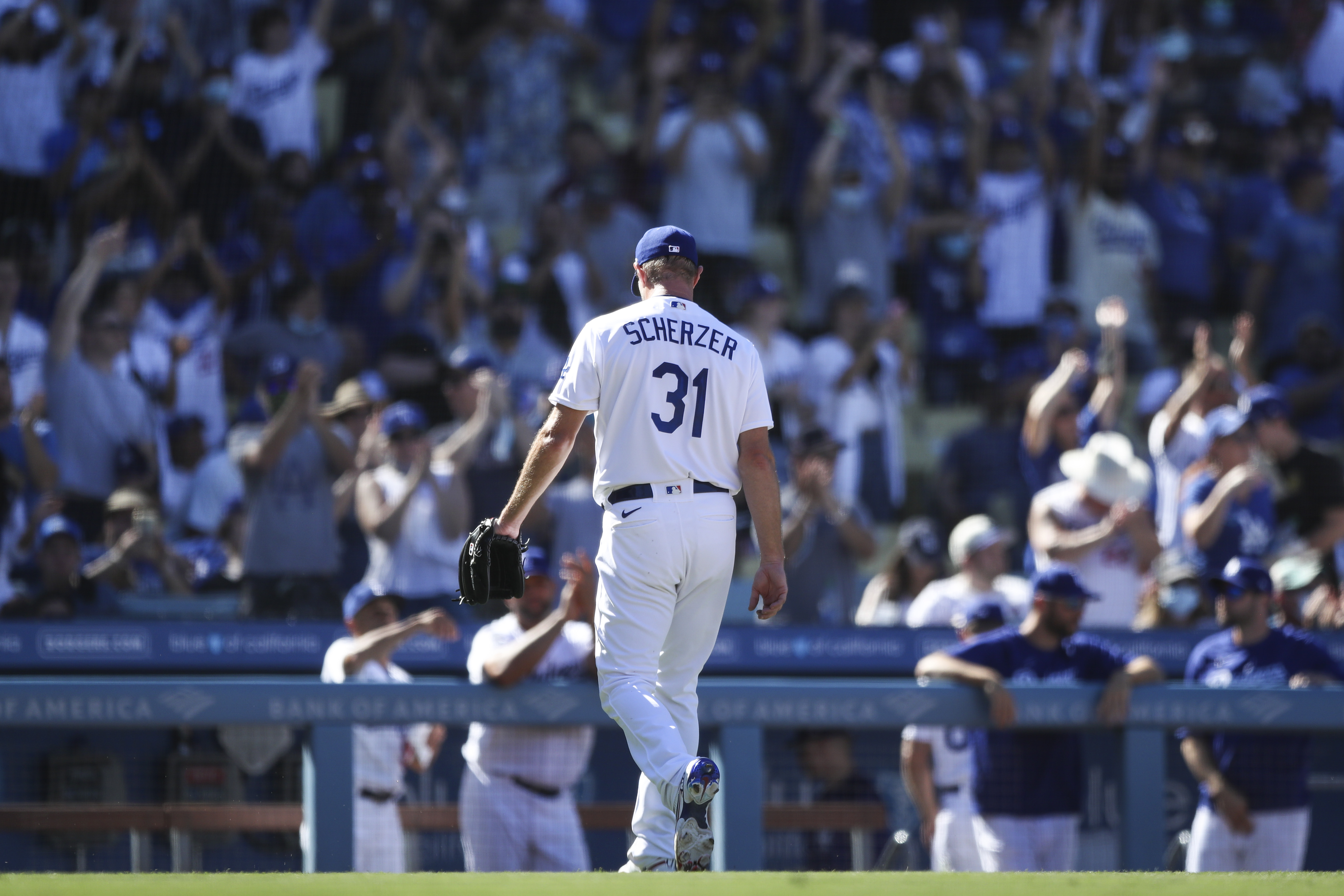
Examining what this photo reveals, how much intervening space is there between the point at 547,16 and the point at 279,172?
Result: 6.88 feet

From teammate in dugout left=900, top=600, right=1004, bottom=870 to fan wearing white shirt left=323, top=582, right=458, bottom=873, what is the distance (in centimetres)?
176

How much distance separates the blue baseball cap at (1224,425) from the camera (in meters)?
7.99

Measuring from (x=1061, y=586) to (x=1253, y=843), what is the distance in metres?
1.16

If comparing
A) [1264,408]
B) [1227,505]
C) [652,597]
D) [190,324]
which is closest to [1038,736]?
[1227,505]

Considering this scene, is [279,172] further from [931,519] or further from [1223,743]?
[1223,743]

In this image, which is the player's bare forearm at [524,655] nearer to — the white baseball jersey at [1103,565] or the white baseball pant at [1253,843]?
the white baseball pant at [1253,843]

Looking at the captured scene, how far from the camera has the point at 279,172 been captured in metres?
10.6

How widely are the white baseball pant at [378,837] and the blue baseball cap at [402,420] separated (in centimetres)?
204

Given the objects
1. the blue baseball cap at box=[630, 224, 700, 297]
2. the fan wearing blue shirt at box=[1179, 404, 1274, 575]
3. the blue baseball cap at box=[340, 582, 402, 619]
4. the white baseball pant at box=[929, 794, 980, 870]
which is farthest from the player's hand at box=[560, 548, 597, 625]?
the fan wearing blue shirt at box=[1179, 404, 1274, 575]

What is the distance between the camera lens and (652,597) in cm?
467

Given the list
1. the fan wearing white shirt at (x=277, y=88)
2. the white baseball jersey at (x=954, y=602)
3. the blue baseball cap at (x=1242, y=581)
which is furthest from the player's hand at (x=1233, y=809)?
the fan wearing white shirt at (x=277, y=88)

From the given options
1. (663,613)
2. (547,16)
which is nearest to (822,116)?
(547,16)

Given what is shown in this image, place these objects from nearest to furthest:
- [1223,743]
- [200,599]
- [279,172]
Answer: [1223,743] → [200,599] → [279,172]

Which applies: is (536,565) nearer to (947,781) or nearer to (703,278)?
(947,781)
